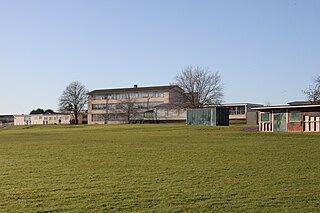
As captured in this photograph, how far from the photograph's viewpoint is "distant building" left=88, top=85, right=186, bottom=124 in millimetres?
109438

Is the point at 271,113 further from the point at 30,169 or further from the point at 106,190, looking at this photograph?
the point at 106,190

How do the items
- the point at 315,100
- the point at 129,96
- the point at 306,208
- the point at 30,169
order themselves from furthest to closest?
the point at 129,96, the point at 315,100, the point at 30,169, the point at 306,208

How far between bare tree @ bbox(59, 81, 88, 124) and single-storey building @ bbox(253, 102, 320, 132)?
8418cm

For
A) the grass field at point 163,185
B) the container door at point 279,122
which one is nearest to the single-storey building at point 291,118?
the container door at point 279,122

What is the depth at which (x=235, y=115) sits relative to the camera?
101m

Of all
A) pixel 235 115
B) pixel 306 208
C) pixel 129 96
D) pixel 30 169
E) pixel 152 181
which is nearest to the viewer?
pixel 306 208

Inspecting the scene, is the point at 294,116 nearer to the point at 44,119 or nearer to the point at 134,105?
the point at 134,105

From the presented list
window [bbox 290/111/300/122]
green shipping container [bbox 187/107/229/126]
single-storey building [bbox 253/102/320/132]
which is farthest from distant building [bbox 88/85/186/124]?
window [bbox 290/111/300/122]

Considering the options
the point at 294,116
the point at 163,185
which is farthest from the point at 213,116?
the point at 163,185

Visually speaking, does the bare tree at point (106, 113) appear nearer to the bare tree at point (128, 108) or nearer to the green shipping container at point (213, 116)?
the bare tree at point (128, 108)

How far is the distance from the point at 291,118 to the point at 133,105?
75.5 metres

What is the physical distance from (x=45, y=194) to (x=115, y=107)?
111212 millimetres

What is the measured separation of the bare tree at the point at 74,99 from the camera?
12275cm

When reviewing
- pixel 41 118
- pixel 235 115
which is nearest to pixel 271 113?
pixel 235 115
